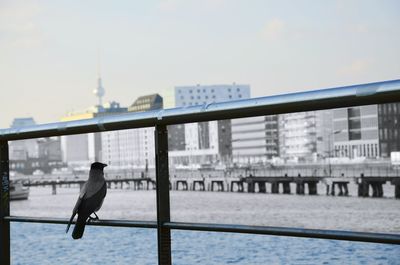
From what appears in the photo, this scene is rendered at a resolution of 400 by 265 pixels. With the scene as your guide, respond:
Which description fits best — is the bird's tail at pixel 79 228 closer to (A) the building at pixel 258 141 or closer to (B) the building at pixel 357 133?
(B) the building at pixel 357 133

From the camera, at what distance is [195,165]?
193m

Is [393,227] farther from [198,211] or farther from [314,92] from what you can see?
[314,92]

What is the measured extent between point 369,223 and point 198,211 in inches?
1042

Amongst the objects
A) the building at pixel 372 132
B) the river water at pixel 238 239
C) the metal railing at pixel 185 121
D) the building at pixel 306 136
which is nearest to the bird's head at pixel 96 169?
the metal railing at pixel 185 121

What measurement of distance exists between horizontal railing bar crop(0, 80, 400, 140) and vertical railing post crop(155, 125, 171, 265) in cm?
8

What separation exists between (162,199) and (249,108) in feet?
1.66

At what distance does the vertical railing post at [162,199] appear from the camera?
2621 mm

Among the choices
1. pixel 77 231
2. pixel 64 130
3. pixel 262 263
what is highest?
pixel 64 130

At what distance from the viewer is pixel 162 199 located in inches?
103

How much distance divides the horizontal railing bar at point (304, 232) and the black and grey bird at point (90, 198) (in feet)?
1.09

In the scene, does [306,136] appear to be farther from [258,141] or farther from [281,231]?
[281,231]

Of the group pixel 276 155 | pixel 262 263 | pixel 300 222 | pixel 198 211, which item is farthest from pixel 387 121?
pixel 262 263

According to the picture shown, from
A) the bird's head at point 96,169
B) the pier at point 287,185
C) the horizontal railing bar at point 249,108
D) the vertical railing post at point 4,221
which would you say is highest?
the horizontal railing bar at point 249,108

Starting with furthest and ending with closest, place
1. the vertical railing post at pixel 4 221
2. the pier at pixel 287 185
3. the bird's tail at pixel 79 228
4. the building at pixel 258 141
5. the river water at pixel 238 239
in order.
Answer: the building at pixel 258 141 < the pier at pixel 287 185 < the river water at pixel 238 239 < the vertical railing post at pixel 4 221 < the bird's tail at pixel 79 228
